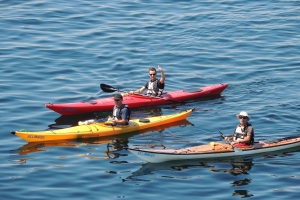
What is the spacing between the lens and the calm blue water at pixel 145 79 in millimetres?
16672

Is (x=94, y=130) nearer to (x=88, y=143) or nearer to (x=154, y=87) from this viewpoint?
(x=88, y=143)

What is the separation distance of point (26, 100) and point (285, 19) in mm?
13520

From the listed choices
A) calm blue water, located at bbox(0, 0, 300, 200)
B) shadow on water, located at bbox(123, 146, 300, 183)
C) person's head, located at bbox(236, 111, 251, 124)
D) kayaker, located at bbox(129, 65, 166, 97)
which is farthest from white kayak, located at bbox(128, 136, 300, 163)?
kayaker, located at bbox(129, 65, 166, 97)

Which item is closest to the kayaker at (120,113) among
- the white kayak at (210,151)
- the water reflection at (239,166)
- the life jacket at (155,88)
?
the white kayak at (210,151)

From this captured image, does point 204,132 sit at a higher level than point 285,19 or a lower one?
lower

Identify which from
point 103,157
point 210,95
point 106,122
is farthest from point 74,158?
point 210,95

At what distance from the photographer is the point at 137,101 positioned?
22328 millimetres

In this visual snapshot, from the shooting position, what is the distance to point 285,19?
30.9m

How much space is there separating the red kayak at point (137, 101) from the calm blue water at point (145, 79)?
10.9 inches

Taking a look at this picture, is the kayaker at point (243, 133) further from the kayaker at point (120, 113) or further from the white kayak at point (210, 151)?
the kayaker at point (120, 113)

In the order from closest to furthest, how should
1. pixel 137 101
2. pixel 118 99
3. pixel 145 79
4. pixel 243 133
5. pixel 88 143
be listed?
pixel 243 133 < pixel 88 143 < pixel 118 99 < pixel 137 101 < pixel 145 79

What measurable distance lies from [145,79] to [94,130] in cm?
579

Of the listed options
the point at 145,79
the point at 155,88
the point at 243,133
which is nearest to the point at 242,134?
the point at 243,133

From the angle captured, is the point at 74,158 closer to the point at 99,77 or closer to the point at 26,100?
the point at 26,100
